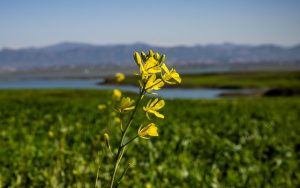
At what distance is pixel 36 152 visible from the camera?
20.0ft

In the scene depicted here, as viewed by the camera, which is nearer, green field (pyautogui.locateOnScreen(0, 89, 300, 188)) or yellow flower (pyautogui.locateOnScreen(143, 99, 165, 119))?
yellow flower (pyautogui.locateOnScreen(143, 99, 165, 119))

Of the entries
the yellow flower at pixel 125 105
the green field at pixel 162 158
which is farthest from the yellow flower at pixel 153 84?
the green field at pixel 162 158

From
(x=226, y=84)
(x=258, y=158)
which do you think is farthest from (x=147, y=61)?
(x=226, y=84)

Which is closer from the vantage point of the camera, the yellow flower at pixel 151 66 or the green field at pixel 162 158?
the yellow flower at pixel 151 66

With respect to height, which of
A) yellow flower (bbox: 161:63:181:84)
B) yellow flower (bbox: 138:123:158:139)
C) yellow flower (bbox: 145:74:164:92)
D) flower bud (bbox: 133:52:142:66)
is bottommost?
yellow flower (bbox: 138:123:158:139)

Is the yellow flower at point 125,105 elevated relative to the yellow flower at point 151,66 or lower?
lower

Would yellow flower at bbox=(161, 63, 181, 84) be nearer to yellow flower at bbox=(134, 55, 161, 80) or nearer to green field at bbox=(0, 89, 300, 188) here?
yellow flower at bbox=(134, 55, 161, 80)

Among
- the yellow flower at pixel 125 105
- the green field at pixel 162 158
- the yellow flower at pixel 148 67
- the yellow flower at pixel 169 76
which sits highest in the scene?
the yellow flower at pixel 148 67

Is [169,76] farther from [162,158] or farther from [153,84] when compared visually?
[162,158]

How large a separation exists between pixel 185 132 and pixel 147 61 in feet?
26.9

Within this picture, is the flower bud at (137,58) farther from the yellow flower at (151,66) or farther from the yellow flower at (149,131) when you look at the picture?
the yellow flower at (149,131)

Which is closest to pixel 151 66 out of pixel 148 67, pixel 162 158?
pixel 148 67

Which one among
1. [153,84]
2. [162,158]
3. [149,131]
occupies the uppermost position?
[153,84]

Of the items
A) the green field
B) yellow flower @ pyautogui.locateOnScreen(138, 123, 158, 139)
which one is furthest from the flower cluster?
the green field
